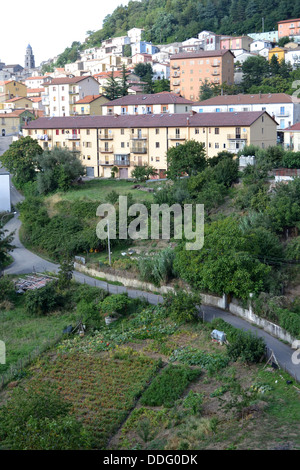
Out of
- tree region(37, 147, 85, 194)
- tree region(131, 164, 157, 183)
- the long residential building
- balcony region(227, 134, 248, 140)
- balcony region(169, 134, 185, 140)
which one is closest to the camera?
balcony region(227, 134, 248, 140)

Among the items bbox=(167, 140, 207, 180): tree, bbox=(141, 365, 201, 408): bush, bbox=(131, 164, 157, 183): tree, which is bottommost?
bbox=(141, 365, 201, 408): bush

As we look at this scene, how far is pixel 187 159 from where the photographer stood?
38125 millimetres

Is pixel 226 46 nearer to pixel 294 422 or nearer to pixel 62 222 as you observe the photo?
pixel 62 222

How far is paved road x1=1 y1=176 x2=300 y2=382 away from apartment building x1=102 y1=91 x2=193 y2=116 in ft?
55.8

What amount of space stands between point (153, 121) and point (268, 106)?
11521 millimetres

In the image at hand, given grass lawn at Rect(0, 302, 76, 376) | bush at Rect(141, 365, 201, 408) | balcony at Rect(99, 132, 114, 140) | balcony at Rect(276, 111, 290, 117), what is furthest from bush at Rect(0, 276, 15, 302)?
balcony at Rect(276, 111, 290, 117)

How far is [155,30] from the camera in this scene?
337ft

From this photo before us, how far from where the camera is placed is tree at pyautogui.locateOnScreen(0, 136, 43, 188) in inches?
1818

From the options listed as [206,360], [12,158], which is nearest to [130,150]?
[12,158]

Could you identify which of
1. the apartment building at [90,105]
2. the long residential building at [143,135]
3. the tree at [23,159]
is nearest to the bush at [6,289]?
the long residential building at [143,135]

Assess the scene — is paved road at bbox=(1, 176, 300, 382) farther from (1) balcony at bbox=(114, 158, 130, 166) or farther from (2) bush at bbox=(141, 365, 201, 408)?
(1) balcony at bbox=(114, 158, 130, 166)

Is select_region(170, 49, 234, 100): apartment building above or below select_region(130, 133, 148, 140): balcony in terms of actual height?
above

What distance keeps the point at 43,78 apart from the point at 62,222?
72.9 metres

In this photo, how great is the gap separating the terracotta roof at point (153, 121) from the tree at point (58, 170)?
499 centimetres
